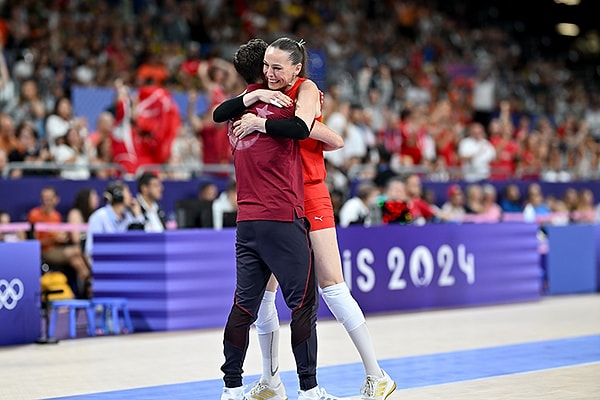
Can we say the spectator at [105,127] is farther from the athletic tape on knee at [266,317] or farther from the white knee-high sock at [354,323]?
the white knee-high sock at [354,323]

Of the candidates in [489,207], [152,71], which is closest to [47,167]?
[152,71]

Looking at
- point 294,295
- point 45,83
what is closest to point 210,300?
point 294,295

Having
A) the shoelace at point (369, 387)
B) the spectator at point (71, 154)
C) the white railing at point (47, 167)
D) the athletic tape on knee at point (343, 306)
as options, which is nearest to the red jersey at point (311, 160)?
the athletic tape on knee at point (343, 306)

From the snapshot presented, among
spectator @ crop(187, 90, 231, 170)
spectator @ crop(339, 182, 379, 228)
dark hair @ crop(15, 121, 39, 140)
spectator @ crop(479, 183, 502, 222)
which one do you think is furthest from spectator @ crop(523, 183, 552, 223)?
dark hair @ crop(15, 121, 39, 140)

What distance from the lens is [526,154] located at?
21.6 m

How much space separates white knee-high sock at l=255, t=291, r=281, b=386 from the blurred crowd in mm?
7564

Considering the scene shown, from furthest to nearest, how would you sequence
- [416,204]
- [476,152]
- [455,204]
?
[476,152] → [455,204] → [416,204]

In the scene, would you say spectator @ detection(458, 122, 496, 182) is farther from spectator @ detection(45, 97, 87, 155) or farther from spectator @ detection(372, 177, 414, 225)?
spectator @ detection(45, 97, 87, 155)

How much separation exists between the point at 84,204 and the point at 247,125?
25.2ft

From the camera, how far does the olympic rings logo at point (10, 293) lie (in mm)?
10312

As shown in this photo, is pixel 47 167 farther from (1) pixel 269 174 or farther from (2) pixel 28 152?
(1) pixel 269 174

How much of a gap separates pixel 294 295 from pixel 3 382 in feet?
9.47

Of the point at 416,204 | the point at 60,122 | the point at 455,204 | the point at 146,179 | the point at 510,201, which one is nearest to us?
the point at 146,179

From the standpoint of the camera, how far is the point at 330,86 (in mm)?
23094
